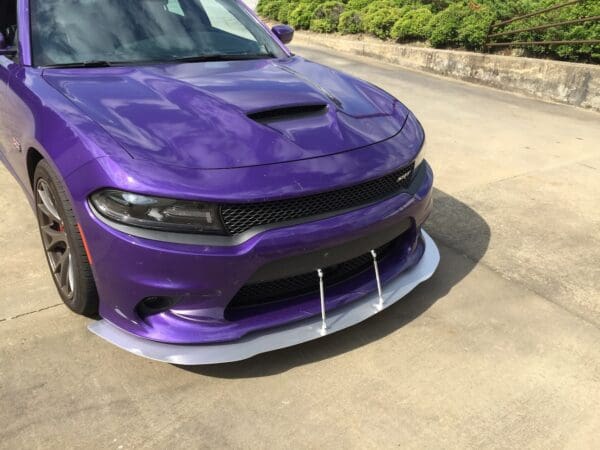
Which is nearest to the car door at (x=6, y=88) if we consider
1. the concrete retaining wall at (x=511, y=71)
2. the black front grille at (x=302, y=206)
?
the black front grille at (x=302, y=206)

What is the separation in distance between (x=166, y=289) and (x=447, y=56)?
829 centimetres

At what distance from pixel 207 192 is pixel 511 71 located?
7485 millimetres

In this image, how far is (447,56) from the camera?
30.3 ft

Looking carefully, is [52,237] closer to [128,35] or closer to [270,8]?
[128,35]

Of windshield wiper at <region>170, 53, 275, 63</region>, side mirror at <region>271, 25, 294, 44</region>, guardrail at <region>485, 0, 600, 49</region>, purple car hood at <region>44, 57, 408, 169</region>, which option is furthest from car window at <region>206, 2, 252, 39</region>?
guardrail at <region>485, 0, 600, 49</region>

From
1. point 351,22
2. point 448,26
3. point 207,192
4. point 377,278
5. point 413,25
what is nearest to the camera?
point 207,192

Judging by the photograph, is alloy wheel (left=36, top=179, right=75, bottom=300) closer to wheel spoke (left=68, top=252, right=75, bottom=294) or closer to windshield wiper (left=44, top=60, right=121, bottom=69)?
wheel spoke (left=68, top=252, right=75, bottom=294)

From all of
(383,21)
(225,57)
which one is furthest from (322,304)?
(383,21)

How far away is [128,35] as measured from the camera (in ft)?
10.5

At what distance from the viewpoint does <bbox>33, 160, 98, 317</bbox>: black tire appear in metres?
2.34

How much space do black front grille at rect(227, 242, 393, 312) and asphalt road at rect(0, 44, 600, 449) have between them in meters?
0.32

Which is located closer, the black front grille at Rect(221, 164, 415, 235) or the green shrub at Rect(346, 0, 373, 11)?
the black front grille at Rect(221, 164, 415, 235)

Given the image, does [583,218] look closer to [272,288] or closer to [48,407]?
[272,288]

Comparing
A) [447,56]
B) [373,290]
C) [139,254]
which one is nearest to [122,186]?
[139,254]
